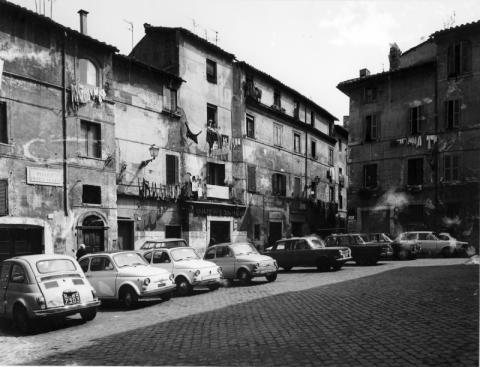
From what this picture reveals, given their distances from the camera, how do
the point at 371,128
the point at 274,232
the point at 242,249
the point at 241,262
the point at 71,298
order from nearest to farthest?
1. the point at 71,298
2. the point at 241,262
3. the point at 242,249
4. the point at 371,128
5. the point at 274,232

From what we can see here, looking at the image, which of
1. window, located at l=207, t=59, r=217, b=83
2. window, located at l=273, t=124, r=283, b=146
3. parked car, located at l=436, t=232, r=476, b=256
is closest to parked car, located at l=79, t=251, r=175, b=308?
parked car, located at l=436, t=232, r=476, b=256

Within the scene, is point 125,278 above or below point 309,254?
above

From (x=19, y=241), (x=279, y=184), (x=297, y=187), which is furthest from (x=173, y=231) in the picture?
(x=297, y=187)

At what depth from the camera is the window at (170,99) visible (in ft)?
69.9

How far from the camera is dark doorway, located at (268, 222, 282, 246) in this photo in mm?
27675

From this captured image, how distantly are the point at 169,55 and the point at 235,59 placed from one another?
4.73m

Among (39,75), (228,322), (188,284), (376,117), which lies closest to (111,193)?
(39,75)

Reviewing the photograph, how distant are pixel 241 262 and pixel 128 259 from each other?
4090 mm

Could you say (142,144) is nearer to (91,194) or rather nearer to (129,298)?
(91,194)

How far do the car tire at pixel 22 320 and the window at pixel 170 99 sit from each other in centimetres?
1390

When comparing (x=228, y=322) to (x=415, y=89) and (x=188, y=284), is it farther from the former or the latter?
(x=415, y=89)

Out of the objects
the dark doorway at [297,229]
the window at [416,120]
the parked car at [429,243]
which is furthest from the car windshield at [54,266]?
the dark doorway at [297,229]

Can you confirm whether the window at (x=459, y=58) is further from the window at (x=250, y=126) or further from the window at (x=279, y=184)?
the window at (x=279, y=184)

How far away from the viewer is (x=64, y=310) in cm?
850
